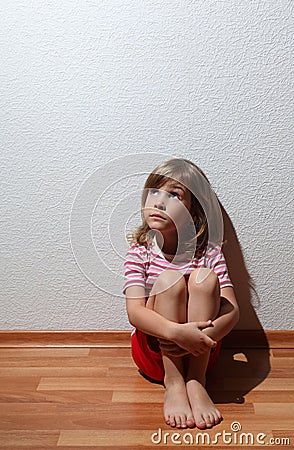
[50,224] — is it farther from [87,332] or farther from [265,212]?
[265,212]

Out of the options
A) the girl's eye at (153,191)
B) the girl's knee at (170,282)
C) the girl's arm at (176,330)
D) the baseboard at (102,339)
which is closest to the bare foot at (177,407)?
the girl's arm at (176,330)

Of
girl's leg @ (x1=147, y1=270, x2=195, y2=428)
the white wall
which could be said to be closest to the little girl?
→ girl's leg @ (x1=147, y1=270, x2=195, y2=428)

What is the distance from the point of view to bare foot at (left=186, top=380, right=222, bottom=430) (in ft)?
4.92

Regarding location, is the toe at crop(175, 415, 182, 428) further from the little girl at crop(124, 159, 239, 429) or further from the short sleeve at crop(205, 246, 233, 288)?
the short sleeve at crop(205, 246, 233, 288)

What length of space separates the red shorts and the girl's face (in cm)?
28

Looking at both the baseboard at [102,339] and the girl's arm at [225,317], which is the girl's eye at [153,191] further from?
the baseboard at [102,339]

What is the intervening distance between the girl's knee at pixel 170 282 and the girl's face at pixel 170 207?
122mm

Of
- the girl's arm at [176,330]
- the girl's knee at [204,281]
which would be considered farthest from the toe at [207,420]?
the girl's knee at [204,281]

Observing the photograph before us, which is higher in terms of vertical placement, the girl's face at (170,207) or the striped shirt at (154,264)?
the girl's face at (170,207)

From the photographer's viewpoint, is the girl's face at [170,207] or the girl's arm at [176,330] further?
the girl's face at [170,207]

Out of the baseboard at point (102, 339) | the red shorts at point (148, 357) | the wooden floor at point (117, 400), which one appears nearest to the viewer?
the wooden floor at point (117, 400)

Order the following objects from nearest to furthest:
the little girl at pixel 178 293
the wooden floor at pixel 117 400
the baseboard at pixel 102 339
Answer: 1. the wooden floor at pixel 117 400
2. the little girl at pixel 178 293
3. the baseboard at pixel 102 339

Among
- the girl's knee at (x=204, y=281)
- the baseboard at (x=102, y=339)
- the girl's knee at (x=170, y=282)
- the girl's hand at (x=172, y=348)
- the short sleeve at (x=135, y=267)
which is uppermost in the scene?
the girl's knee at (x=204, y=281)

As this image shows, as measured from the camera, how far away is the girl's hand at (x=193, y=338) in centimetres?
155
